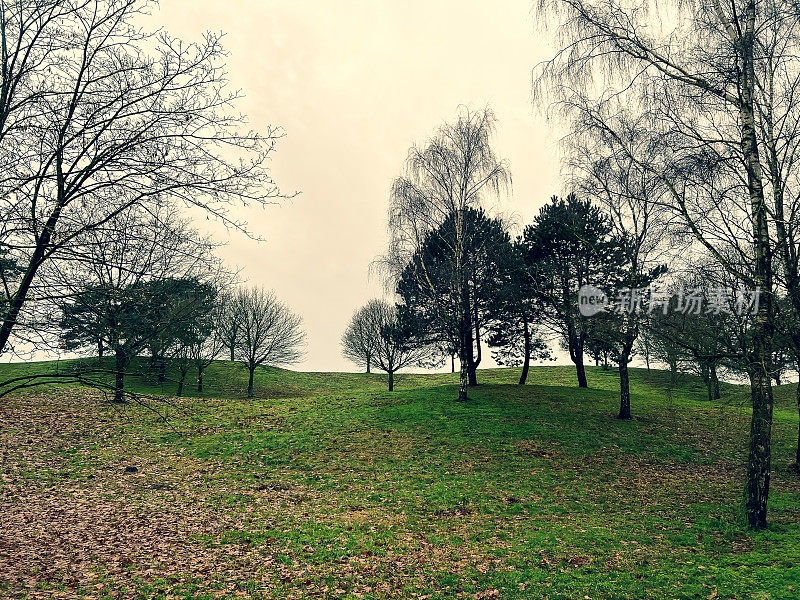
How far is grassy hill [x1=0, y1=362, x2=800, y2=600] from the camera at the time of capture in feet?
24.5

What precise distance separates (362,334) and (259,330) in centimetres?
1251

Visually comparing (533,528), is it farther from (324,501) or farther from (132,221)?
(132,221)

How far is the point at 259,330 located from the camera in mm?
34312

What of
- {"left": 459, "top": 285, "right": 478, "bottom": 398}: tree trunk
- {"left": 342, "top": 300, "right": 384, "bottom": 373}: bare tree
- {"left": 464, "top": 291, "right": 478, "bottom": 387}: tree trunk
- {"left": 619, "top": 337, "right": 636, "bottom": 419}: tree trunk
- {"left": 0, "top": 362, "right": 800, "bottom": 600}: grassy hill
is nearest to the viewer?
{"left": 0, "top": 362, "right": 800, "bottom": 600}: grassy hill

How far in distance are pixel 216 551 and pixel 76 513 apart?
409cm

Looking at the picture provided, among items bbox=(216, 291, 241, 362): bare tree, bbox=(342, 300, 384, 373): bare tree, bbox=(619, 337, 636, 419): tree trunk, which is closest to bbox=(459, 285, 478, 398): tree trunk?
bbox=(619, 337, 636, 419): tree trunk

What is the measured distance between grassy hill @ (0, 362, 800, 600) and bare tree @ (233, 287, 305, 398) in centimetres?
1201

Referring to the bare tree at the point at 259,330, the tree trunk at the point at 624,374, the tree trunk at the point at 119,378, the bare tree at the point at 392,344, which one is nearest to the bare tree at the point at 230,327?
the bare tree at the point at 259,330

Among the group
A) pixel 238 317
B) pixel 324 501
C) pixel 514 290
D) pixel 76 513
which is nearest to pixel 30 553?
pixel 76 513

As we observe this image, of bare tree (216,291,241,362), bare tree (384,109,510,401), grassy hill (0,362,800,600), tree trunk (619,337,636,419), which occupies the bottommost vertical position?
grassy hill (0,362,800,600)

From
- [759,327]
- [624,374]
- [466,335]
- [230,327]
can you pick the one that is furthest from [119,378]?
[230,327]

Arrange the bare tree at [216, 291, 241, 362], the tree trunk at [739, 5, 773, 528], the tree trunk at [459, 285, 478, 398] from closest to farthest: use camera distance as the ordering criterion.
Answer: the tree trunk at [739, 5, 773, 528]
the tree trunk at [459, 285, 478, 398]
the bare tree at [216, 291, 241, 362]

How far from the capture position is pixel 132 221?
669 cm

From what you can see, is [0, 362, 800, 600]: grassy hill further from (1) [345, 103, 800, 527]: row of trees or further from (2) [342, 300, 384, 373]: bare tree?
(2) [342, 300, 384, 373]: bare tree
